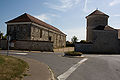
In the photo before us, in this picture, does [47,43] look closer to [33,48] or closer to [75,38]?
[33,48]

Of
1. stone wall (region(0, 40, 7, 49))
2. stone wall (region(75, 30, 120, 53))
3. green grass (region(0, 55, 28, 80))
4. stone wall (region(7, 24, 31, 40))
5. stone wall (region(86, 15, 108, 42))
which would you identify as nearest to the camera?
green grass (region(0, 55, 28, 80))

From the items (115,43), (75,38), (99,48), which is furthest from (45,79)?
(75,38)

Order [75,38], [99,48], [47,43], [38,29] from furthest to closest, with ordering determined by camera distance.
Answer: [75,38] < [38,29] < [99,48] < [47,43]

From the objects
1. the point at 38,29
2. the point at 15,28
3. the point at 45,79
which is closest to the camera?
the point at 45,79

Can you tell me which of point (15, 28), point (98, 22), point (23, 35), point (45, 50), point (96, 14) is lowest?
point (45, 50)

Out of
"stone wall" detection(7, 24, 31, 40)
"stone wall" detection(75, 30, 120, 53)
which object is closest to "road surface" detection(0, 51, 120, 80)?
"stone wall" detection(75, 30, 120, 53)

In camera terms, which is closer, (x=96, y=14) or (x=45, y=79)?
(x=45, y=79)

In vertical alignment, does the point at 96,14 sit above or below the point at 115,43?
above

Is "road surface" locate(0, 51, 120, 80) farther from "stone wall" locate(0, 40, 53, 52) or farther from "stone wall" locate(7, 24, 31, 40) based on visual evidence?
"stone wall" locate(7, 24, 31, 40)

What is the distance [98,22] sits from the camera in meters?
34.8

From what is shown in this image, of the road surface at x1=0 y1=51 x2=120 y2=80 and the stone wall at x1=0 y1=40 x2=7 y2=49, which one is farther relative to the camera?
the stone wall at x1=0 y1=40 x2=7 y2=49

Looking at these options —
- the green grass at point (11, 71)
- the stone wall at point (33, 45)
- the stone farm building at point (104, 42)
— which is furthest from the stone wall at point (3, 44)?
the green grass at point (11, 71)

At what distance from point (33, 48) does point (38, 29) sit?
8611 mm

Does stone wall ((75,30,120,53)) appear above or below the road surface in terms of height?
above
